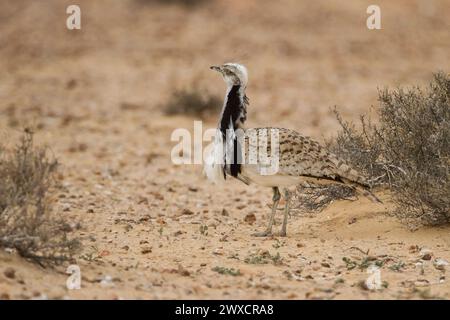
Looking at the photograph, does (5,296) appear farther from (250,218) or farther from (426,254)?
(250,218)

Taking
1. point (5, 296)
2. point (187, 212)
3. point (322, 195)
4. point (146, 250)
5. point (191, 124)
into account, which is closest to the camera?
point (5, 296)

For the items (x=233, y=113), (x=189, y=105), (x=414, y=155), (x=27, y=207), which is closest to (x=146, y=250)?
(x=27, y=207)

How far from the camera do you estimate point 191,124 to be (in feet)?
47.4

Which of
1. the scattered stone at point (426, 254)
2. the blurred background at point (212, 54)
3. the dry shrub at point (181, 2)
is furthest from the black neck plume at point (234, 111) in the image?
the dry shrub at point (181, 2)

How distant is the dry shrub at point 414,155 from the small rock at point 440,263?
571 millimetres

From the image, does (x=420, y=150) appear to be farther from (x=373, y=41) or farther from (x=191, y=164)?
(x=373, y=41)

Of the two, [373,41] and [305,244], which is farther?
[373,41]

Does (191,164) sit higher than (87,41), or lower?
lower

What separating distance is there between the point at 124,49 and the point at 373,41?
20.9ft

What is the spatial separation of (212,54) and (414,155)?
13.5 meters
